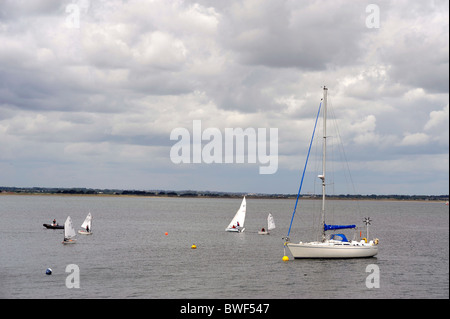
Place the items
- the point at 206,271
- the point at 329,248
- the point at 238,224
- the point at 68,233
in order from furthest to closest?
1. the point at 238,224
2. the point at 68,233
3. the point at 329,248
4. the point at 206,271

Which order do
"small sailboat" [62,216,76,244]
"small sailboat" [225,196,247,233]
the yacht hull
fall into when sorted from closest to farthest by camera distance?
1. the yacht hull
2. "small sailboat" [62,216,76,244]
3. "small sailboat" [225,196,247,233]

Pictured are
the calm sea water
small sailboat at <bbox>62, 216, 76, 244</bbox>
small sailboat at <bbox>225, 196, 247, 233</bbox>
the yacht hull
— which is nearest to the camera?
the calm sea water

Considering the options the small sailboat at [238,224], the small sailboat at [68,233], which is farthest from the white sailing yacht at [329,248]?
the small sailboat at [238,224]

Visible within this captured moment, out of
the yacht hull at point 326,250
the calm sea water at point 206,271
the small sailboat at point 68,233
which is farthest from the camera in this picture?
the small sailboat at point 68,233

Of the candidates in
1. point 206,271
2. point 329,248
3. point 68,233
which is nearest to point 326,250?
point 329,248

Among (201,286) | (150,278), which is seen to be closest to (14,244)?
(150,278)

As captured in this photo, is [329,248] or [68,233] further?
[68,233]

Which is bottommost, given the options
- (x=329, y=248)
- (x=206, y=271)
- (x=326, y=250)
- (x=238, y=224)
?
(x=206, y=271)

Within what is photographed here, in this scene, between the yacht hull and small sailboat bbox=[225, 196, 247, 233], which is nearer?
the yacht hull

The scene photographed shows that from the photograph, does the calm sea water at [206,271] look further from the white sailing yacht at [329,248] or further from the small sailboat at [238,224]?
the small sailboat at [238,224]

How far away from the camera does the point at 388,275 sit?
6109 cm

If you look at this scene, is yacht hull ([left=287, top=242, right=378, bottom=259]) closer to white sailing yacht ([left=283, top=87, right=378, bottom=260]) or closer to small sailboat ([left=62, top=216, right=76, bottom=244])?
white sailing yacht ([left=283, top=87, right=378, bottom=260])

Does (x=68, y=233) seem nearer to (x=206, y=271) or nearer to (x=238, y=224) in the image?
(x=206, y=271)

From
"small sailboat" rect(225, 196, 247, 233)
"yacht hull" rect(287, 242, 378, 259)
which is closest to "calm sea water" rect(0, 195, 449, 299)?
"yacht hull" rect(287, 242, 378, 259)
